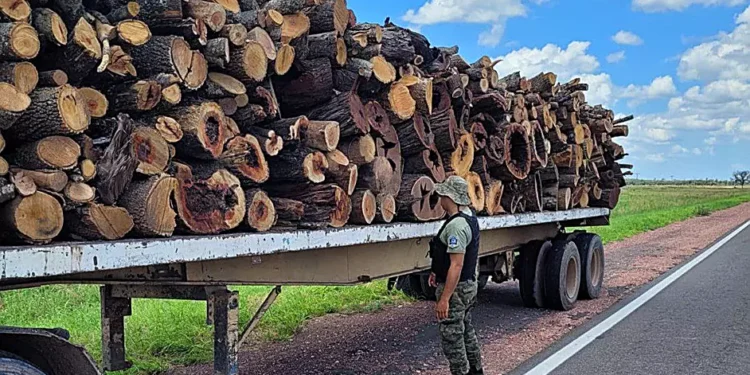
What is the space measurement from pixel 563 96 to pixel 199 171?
691cm

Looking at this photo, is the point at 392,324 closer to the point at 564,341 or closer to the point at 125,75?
the point at 564,341

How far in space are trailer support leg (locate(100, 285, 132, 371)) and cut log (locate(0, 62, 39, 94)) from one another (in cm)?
231

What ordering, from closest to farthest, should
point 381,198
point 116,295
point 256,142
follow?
point 256,142 < point 116,295 < point 381,198

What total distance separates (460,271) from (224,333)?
5.98 feet

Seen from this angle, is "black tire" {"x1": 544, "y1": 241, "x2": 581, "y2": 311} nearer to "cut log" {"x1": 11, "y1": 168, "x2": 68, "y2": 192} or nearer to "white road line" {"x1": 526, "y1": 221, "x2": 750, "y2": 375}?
"white road line" {"x1": 526, "y1": 221, "x2": 750, "y2": 375}

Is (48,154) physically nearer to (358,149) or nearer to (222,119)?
(222,119)

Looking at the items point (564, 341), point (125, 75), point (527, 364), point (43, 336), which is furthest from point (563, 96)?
point (43, 336)

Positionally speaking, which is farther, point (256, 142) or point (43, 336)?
point (256, 142)

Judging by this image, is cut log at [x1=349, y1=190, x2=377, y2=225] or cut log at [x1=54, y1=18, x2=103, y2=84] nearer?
cut log at [x1=54, y1=18, x2=103, y2=84]

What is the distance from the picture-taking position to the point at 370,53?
5949 mm

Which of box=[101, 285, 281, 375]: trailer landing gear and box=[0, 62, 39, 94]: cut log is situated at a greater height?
box=[0, 62, 39, 94]: cut log

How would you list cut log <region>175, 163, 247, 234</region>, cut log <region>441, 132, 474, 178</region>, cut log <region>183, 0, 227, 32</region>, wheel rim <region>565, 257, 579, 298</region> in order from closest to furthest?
cut log <region>175, 163, 247, 234</region>
cut log <region>183, 0, 227, 32</region>
cut log <region>441, 132, 474, 178</region>
wheel rim <region>565, 257, 579, 298</region>

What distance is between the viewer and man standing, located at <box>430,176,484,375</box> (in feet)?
19.0

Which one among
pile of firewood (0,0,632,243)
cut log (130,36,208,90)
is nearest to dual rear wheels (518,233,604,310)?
pile of firewood (0,0,632,243)
